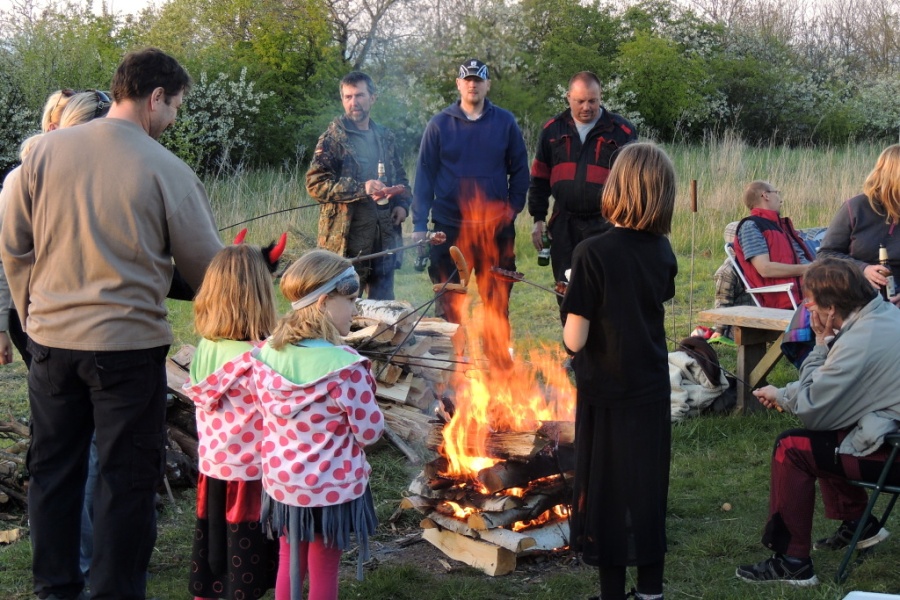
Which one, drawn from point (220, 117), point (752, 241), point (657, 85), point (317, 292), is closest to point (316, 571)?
point (317, 292)

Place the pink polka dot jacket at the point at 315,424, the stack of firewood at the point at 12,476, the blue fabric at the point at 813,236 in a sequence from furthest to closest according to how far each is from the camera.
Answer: the blue fabric at the point at 813,236 < the stack of firewood at the point at 12,476 < the pink polka dot jacket at the point at 315,424

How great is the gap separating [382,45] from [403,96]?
256cm

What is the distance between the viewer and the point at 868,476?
3918mm

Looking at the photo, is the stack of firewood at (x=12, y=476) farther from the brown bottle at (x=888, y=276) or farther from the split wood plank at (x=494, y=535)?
the brown bottle at (x=888, y=276)

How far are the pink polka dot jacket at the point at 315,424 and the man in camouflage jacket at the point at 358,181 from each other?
3.65 meters

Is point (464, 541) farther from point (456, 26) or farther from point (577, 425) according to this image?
point (456, 26)

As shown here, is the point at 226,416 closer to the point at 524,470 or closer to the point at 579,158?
the point at 524,470

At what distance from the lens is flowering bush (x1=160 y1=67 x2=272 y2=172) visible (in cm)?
1719

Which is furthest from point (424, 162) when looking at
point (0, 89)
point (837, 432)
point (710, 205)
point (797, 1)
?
point (797, 1)

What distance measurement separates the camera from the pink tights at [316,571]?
3295 millimetres

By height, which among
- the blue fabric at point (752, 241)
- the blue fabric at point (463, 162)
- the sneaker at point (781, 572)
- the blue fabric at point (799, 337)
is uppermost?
the blue fabric at point (463, 162)

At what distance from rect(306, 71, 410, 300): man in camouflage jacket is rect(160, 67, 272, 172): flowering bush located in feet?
33.7

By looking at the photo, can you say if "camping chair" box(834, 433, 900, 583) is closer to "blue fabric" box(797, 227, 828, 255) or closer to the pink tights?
the pink tights

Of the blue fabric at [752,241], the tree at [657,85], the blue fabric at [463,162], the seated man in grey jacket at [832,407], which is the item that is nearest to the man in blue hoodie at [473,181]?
the blue fabric at [463,162]
